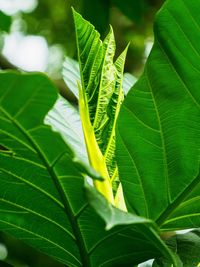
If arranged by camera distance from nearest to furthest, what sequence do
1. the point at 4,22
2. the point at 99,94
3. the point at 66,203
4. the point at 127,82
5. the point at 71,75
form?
1. the point at 66,203
2. the point at 99,94
3. the point at 71,75
4. the point at 127,82
5. the point at 4,22

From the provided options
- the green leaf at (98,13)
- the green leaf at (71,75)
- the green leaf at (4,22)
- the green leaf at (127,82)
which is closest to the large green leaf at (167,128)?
the green leaf at (71,75)

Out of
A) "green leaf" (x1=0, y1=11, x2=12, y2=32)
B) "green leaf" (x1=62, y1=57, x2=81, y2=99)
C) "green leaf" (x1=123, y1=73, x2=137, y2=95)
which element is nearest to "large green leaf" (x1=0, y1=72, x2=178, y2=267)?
"green leaf" (x1=62, y1=57, x2=81, y2=99)

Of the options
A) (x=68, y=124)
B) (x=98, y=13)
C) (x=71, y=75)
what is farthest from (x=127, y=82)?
(x=98, y=13)

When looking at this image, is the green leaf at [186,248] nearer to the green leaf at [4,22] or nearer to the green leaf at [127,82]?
the green leaf at [127,82]

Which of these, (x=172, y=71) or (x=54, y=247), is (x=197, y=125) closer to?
(x=172, y=71)

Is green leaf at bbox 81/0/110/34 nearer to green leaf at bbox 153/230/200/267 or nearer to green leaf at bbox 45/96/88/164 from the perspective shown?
green leaf at bbox 45/96/88/164

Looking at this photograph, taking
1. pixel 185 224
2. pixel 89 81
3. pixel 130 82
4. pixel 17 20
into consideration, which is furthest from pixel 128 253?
pixel 17 20

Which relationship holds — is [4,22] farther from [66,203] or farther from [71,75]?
[66,203]
